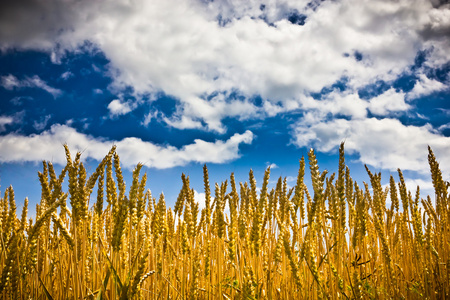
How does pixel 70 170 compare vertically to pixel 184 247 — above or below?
above

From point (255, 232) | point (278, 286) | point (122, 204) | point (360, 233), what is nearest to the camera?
point (122, 204)

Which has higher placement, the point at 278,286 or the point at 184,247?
the point at 184,247


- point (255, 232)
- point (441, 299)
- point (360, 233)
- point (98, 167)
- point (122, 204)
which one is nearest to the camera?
point (122, 204)

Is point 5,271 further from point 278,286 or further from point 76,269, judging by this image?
point 278,286

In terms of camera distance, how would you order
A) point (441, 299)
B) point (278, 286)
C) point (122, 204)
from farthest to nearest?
point (441, 299) < point (278, 286) < point (122, 204)

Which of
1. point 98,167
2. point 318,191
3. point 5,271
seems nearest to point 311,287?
point 318,191

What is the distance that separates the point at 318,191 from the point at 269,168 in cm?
61

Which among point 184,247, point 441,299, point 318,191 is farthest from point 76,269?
point 441,299

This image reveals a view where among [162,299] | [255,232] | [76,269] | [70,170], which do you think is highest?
[70,170]

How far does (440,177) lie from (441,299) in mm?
1233

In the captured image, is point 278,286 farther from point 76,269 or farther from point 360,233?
point 76,269

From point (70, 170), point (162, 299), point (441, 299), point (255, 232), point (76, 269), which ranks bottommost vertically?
point (441, 299)

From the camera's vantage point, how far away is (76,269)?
5.41 ft

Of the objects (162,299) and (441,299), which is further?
(441,299)
